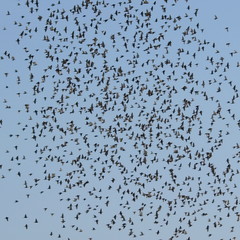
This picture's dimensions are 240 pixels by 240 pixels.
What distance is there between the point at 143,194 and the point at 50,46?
48.8 feet

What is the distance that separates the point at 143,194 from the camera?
71250 mm

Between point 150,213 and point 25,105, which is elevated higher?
point 25,105

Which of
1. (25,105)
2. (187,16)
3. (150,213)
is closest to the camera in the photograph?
(187,16)

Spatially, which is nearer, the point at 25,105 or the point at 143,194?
the point at 25,105

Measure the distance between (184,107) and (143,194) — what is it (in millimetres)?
8589

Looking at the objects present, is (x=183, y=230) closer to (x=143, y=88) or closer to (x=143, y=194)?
(x=143, y=194)

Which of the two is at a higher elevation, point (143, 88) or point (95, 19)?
point (95, 19)

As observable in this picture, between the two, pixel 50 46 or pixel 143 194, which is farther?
pixel 143 194

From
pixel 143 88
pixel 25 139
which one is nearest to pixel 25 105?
pixel 25 139

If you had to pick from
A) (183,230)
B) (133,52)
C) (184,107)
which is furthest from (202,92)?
(183,230)

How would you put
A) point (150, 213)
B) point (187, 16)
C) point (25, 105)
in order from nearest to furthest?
point (187, 16)
point (25, 105)
point (150, 213)

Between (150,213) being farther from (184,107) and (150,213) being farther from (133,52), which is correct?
(133,52)

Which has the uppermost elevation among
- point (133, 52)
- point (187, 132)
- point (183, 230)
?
point (133, 52)

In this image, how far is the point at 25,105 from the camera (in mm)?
65438
